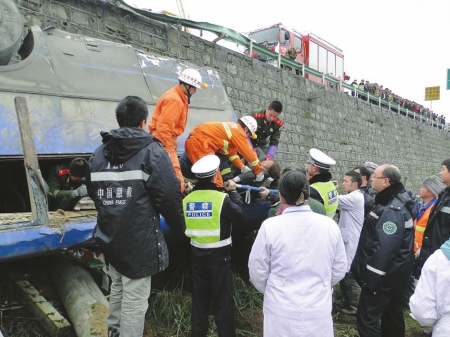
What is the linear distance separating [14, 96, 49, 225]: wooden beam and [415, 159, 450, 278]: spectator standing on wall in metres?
2.96

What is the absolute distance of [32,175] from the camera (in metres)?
2.59

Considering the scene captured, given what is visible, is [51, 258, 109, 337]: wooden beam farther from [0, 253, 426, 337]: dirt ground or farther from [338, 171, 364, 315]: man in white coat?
[338, 171, 364, 315]: man in white coat

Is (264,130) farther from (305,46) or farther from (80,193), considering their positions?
(305,46)

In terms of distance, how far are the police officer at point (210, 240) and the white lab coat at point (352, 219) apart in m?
1.24

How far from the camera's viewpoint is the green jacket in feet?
16.4

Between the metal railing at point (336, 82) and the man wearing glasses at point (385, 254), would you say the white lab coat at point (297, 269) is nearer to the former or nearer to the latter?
the man wearing glasses at point (385, 254)

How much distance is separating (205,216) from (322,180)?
40.6 inches

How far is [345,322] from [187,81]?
2885mm

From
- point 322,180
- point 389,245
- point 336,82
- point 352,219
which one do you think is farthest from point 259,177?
point 336,82

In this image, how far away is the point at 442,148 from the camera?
70.9 feet

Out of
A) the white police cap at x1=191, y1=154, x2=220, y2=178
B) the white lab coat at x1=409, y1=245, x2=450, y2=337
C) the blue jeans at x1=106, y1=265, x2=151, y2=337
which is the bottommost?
the blue jeans at x1=106, y1=265, x2=151, y2=337

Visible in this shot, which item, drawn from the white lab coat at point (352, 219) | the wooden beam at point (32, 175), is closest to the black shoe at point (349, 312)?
the white lab coat at point (352, 219)

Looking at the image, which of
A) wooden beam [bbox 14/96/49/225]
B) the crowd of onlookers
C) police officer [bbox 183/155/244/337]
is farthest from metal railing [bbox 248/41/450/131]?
wooden beam [bbox 14/96/49/225]

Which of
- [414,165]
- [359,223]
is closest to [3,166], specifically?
[359,223]
